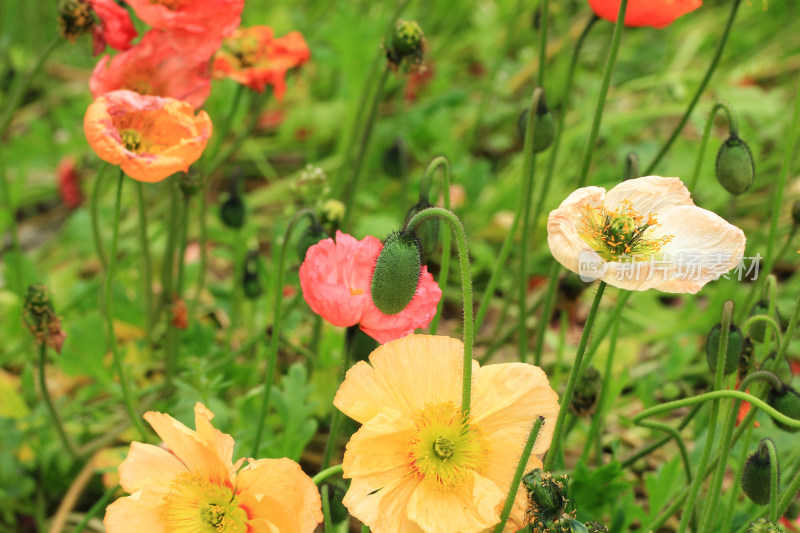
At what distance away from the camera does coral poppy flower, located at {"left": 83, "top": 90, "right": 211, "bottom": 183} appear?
3.77ft

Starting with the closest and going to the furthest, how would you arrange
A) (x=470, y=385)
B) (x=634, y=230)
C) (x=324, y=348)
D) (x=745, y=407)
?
(x=470, y=385) < (x=634, y=230) < (x=745, y=407) < (x=324, y=348)

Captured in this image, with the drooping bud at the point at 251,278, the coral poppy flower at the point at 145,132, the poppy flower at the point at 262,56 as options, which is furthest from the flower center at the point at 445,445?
the poppy flower at the point at 262,56

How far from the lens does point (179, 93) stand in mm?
1448

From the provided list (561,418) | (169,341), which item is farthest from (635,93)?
(561,418)

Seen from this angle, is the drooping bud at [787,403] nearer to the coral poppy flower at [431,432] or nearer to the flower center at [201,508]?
the coral poppy flower at [431,432]

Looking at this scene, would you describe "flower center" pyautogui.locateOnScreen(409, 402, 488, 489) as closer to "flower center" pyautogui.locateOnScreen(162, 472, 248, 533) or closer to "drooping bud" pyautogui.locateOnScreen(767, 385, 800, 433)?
"flower center" pyautogui.locateOnScreen(162, 472, 248, 533)

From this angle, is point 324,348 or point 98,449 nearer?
point 98,449

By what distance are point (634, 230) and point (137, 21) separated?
1183mm

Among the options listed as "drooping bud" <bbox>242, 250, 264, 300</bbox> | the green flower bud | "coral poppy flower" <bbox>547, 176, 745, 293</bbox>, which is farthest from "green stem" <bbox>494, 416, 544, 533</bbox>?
"drooping bud" <bbox>242, 250, 264, 300</bbox>

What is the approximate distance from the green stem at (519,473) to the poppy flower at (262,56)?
1.19 metres

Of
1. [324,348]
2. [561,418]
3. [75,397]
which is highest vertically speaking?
[561,418]

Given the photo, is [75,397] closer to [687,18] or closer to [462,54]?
[462,54]

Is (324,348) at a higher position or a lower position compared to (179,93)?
lower

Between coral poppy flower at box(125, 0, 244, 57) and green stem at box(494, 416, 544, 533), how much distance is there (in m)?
0.92
